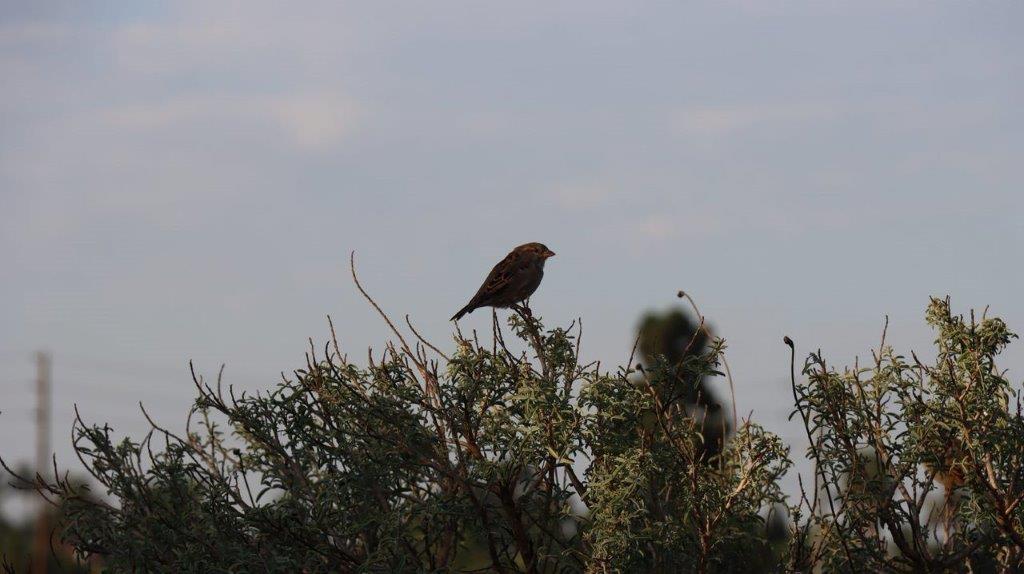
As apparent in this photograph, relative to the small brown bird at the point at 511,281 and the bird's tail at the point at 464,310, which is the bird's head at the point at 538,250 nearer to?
the small brown bird at the point at 511,281

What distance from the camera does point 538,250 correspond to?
41.2 feet

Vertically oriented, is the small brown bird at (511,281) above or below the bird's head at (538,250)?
below

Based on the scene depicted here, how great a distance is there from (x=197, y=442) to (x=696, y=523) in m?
4.45

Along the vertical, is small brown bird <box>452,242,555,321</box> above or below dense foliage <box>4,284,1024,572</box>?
above

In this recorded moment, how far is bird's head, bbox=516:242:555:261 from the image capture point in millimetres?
12469

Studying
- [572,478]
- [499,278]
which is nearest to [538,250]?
[499,278]

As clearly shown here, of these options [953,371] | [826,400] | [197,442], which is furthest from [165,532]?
[953,371]

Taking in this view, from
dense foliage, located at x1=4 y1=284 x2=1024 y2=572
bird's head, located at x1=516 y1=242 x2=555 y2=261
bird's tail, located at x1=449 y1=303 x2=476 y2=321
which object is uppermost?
bird's head, located at x1=516 y1=242 x2=555 y2=261

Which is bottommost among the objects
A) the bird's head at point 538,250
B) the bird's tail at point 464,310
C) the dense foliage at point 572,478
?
the dense foliage at point 572,478

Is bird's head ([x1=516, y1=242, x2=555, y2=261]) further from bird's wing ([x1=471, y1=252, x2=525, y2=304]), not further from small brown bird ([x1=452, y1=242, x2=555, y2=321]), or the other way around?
bird's wing ([x1=471, y1=252, x2=525, y2=304])

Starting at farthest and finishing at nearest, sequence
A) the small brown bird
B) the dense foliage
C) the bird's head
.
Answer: the bird's head < the small brown bird < the dense foliage

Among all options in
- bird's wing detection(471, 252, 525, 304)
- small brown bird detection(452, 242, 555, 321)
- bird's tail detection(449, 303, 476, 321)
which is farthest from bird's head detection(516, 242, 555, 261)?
bird's tail detection(449, 303, 476, 321)

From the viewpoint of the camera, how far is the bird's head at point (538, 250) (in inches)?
491

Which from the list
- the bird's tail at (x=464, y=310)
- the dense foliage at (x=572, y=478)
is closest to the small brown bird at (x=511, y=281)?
the bird's tail at (x=464, y=310)
